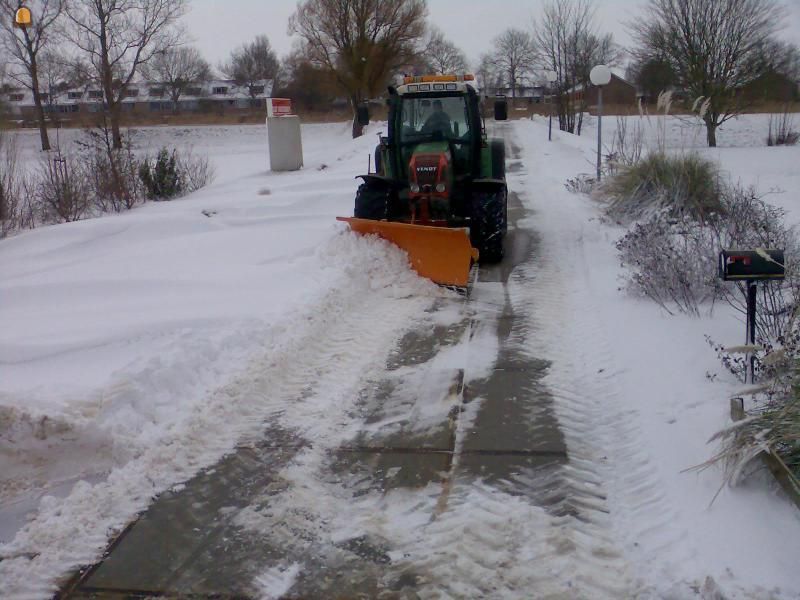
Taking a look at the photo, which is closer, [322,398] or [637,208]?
[322,398]

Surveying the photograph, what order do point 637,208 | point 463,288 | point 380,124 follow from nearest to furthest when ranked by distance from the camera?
1. point 463,288
2. point 637,208
3. point 380,124

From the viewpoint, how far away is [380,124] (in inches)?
1694

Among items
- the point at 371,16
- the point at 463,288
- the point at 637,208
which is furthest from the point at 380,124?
the point at 463,288

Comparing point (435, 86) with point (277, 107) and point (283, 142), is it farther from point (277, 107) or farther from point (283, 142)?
point (277, 107)

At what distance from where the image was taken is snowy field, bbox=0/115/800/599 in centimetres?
360

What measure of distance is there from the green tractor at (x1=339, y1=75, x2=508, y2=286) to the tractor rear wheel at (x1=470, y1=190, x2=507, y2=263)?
12 mm

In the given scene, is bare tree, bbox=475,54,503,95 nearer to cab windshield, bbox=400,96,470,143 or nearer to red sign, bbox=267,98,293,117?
red sign, bbox=267,98,293,117

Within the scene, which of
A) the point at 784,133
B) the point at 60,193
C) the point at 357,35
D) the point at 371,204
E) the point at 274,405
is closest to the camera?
the point at 274,405

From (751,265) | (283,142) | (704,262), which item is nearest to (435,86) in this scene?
(704,262)

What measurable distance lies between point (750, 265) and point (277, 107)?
63.3 ft

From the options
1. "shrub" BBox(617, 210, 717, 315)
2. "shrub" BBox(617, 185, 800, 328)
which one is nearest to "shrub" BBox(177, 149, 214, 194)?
"shrub" BBox(617, 185, 800, 328)

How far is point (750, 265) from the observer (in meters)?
4.65

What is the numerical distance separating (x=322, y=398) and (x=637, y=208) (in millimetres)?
7205

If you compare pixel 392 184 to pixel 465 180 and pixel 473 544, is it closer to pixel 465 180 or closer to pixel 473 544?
pixel 465 180
